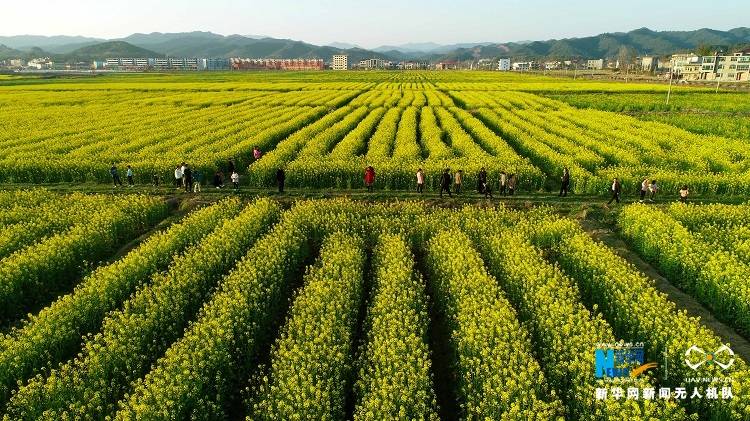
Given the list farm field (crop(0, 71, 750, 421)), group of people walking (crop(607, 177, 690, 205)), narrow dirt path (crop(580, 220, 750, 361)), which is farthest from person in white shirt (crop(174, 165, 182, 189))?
group of people walking (crop(607, 177, 690, 205))

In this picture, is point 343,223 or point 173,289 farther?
point 343,223

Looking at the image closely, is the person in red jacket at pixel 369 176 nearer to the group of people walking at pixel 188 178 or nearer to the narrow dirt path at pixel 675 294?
the group of people walking at pixel 188 178

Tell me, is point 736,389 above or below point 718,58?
below

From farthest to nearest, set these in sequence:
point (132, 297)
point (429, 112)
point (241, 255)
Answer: point (429, 112) → point (241, 255) → point (132, 297)

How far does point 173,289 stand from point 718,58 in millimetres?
206518

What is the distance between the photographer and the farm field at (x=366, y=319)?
1002cm

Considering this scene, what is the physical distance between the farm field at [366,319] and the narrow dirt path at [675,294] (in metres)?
0.20

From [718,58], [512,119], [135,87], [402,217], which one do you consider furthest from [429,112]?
[718,58]

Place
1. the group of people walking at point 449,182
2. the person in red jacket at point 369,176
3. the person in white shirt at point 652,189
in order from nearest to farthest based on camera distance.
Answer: the person in white shirt at point 652,189
the group of people walking at point 449,182
the person in red jacket at point 369,176

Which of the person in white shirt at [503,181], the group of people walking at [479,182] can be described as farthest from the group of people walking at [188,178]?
the person in white shirt at [503,181]

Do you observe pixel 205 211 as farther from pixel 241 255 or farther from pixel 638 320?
pixel 638 320

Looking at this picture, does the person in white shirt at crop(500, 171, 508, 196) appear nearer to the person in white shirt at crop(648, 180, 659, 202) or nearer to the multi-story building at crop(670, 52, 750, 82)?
the person in white shirt at crop(648, 180, 659, 202)

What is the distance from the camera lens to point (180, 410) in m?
9.72

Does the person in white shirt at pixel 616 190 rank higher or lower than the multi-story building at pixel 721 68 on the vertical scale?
lower
